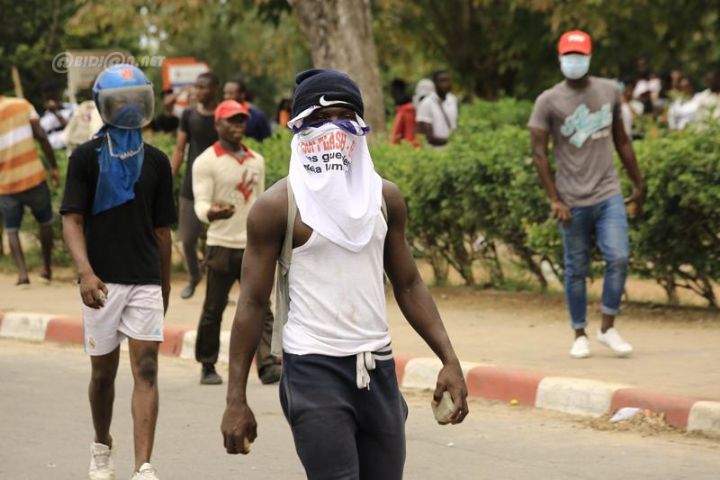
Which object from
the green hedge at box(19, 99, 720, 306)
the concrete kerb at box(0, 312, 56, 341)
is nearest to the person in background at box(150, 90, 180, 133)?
the green hedge at box(19, 99, 720, 306)

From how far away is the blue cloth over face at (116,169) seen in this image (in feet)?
20.7

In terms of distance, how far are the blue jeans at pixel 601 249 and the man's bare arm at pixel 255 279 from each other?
469 cm

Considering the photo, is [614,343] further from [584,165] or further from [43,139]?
[43,139]

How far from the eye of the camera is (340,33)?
51.7 ft

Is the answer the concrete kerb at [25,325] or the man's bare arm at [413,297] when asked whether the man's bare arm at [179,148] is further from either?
the man's bare arm at [413,297]

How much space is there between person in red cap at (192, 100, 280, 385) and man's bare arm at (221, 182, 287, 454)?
4.43 m

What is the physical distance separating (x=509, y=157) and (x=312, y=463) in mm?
7345

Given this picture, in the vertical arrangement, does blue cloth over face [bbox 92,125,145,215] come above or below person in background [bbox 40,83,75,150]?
above

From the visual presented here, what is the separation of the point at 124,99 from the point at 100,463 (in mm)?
1585

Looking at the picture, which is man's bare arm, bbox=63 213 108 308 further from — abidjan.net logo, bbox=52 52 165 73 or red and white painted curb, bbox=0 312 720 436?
abidjan.net logo, bbox=52 52 165 73

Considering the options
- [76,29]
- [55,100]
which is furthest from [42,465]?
[76,29]

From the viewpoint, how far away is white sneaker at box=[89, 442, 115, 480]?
21.5 feet

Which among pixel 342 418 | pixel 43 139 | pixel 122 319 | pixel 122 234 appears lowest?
pixel 43 139

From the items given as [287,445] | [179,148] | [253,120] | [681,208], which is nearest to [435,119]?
[253,120]
